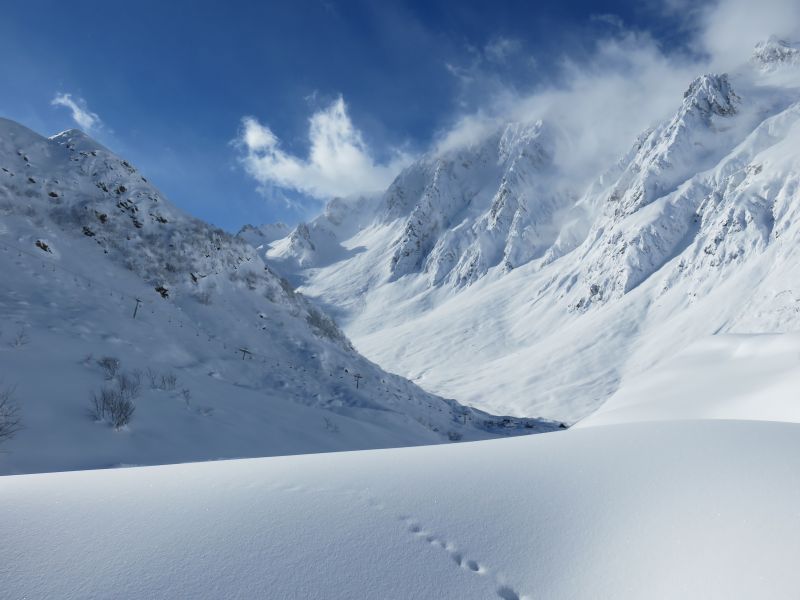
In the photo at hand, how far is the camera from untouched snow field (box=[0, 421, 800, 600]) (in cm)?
196

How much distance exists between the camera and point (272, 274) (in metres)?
26.7

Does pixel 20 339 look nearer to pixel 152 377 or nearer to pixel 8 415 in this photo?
pixel 152 377

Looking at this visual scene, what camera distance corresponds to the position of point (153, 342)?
1493 centimetres

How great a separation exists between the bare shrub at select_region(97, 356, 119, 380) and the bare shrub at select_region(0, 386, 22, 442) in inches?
93.9

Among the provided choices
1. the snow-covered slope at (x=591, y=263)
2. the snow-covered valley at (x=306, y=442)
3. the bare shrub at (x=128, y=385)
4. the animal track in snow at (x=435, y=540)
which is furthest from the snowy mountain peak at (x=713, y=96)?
the animal track in snow at (x=435, y=540)

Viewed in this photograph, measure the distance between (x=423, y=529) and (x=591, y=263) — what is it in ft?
286

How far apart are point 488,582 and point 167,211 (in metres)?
27.4

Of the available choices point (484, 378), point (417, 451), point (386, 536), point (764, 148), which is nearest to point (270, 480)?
point (386, 536)

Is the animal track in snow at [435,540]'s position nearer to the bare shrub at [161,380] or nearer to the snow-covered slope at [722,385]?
the snow-covered slope at [722,385]

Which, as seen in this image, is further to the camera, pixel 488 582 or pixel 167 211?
pixel 167 211

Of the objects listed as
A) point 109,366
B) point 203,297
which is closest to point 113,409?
point 109,366

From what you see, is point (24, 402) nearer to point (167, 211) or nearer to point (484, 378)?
point (167, 211)

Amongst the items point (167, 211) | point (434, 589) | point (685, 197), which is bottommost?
point (434, 589)

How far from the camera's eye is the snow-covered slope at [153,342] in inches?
360
